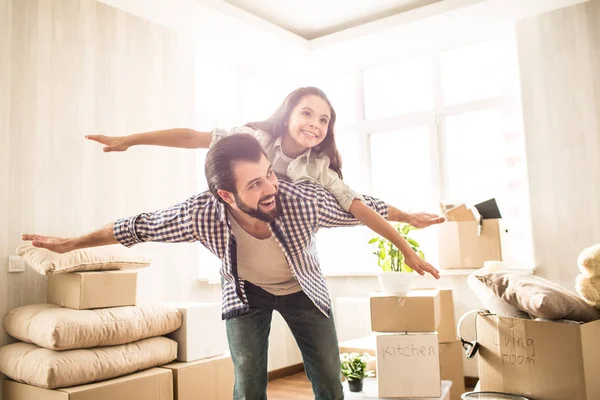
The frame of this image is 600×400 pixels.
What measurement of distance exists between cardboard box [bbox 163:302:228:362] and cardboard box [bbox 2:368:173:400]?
0.63 ft

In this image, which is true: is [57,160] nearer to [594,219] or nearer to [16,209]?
[16,209]

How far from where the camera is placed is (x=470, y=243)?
11.6 feet

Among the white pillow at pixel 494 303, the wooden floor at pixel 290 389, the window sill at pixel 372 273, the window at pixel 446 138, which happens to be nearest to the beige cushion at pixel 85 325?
the wooden floor at pixel 290 389

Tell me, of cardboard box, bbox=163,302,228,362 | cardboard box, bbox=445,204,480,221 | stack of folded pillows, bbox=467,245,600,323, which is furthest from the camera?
cardboard box, bbox=445,204,480,221

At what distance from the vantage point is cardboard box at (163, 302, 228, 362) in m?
2.75

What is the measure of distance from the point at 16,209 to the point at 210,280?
139 cm

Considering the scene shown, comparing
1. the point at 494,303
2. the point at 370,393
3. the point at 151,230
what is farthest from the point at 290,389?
the point at 151,230

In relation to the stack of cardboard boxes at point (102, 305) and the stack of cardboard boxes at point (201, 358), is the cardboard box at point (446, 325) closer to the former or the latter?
the stack of cardboard boxes at point (201, 358)

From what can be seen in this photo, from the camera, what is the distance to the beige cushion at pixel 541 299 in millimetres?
1604

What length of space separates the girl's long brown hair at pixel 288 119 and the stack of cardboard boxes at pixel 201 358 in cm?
155

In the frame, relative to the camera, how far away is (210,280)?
3.69m

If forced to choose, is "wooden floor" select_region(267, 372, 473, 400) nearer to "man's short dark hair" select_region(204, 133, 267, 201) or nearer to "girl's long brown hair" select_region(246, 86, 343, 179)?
"girl's long brown hair" select_region(246, 86, 343, 179)

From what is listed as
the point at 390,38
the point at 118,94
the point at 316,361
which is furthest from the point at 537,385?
the point at 390,38

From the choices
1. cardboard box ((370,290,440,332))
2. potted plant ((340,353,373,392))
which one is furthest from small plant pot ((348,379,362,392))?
cardboard box ((370,290,440,332))
